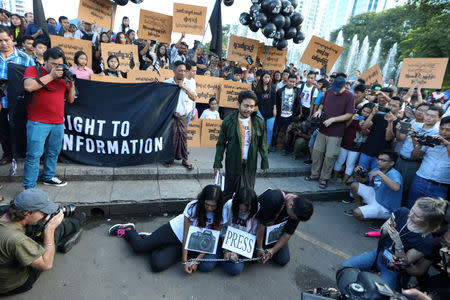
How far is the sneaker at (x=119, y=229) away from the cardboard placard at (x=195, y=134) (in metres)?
3.07

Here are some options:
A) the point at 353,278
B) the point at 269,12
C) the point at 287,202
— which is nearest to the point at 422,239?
the point at 353,278

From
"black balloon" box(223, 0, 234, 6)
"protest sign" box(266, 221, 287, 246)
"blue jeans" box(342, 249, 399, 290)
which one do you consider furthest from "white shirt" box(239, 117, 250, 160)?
"black balloon" box(223, 0, 234, 6)

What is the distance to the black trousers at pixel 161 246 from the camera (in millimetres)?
2900

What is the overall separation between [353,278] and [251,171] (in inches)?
69.2

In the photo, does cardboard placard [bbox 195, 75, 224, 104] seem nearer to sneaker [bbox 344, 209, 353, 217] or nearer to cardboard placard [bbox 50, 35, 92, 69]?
cardboard placard [bbox 50, 35, 92, 69]

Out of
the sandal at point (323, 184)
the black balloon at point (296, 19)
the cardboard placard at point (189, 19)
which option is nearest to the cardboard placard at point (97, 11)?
the cardboard placard at point (189, 19)

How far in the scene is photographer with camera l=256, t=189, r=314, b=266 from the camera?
9.13 ft

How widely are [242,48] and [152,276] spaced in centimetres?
660

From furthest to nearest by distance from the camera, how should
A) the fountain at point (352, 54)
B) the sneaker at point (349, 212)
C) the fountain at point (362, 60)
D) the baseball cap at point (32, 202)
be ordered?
the fountain at point (352, 54)
the fountain at point (362, 60)
the sneaker at point (349, 212)
the baseball cap at point (32, 202)

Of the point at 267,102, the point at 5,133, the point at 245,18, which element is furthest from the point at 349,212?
the point at 245,18

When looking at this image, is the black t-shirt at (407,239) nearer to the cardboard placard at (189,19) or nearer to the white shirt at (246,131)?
the white shirt at (246,131)

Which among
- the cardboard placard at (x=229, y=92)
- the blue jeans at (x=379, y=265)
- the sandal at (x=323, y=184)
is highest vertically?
the cardboard placard at (x=229, y=92)

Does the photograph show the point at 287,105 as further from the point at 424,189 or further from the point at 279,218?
the point at 279,218

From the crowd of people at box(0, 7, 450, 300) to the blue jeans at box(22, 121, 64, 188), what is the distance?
0.04 feet
